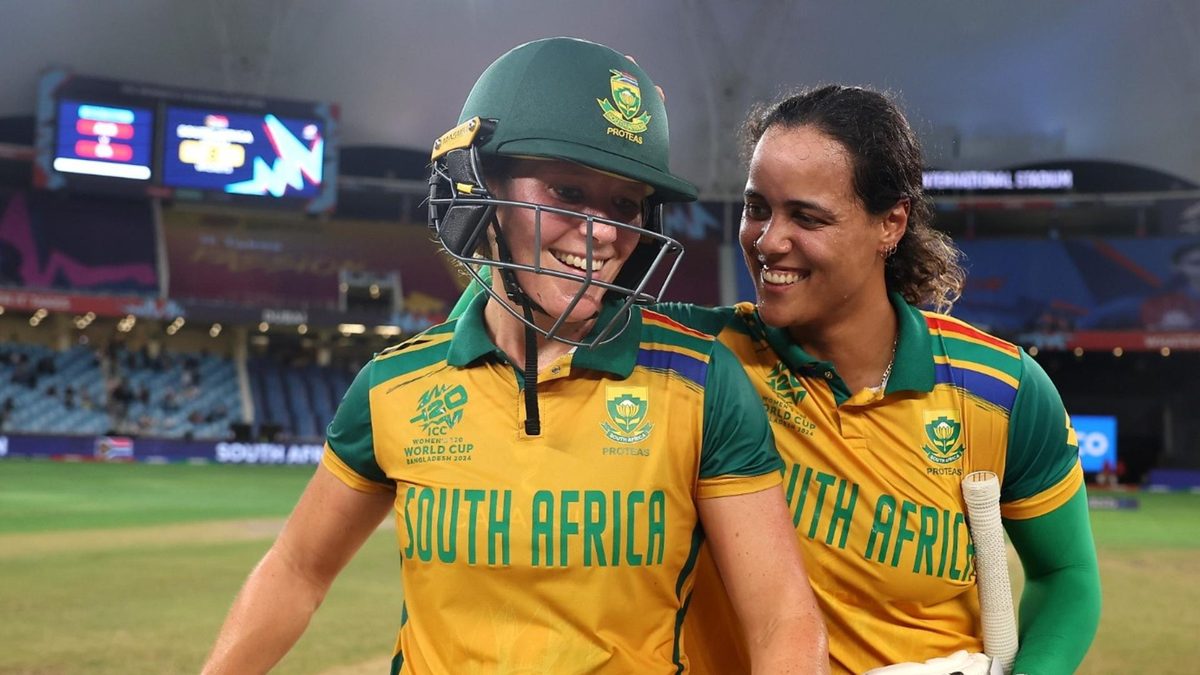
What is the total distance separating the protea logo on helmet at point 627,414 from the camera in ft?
6.24

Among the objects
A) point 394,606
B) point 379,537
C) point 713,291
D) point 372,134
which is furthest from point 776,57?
point 394,606

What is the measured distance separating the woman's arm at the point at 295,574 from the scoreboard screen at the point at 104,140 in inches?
1183

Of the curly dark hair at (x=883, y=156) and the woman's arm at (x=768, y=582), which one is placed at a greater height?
the curly dark hair at (x=883, y=156)

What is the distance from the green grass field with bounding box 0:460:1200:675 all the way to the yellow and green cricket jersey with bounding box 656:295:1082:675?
403 centimetres

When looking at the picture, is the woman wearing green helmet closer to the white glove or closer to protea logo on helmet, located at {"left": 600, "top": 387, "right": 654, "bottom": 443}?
protea logo on helmet, located at {"left": 600, "top": 387, "right": 654, "bottom": 443}

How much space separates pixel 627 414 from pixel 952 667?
0.89 m

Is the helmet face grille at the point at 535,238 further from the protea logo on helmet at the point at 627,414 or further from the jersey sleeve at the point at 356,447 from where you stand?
the jersey sleeve at the point at 356,447

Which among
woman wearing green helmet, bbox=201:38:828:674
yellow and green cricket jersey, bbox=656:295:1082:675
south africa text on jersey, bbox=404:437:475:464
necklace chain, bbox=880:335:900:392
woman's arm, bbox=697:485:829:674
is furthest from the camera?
necklace chain, bbox=880:335:900:392

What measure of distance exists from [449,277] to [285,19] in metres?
9.87

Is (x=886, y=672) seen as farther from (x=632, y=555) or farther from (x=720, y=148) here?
(x=720, y=148)

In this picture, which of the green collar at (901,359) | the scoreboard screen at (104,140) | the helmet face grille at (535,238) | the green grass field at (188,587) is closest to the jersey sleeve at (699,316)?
the green collar at (901,359)

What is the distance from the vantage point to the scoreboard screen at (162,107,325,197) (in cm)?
2938

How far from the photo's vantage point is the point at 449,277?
35.9 meters

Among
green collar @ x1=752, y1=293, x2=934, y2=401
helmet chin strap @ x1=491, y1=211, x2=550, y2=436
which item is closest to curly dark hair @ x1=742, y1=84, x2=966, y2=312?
green collar @ x1=752, y1=293, x2=934, y2=401
